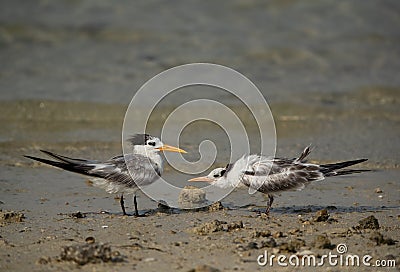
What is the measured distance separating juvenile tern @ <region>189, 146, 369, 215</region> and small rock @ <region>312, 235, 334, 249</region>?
113 centimetres

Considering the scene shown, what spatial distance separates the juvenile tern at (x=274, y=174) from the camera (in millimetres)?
6402

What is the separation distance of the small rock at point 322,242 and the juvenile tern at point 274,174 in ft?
3.72

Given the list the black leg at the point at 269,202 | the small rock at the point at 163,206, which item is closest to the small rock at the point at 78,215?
the small rock at the point at 163,206

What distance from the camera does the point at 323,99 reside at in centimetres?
1165

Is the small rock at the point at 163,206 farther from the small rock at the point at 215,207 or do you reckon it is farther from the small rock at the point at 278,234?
the small rock at the point at 278,234

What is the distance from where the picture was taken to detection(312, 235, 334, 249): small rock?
203 inches

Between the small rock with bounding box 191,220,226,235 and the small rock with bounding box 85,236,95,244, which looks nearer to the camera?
the small rock with bounding box 85,236,95,244

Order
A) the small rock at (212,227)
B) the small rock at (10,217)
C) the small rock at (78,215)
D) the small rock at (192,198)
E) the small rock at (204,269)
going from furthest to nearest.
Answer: the small rock at (192,198)
the small rock at (78,215)
the small rock at (10,217)
the small rock at (212,227)
the small rock at (204,269)

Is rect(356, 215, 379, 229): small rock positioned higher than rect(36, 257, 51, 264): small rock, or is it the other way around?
rect(356, 215, 379, 229): small rock

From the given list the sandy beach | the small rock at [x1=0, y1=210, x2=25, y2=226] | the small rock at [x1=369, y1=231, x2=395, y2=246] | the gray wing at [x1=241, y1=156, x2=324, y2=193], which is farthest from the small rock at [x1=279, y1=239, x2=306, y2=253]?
A: the small rock at [x1=0, y1=210, x2=25, y2=226]

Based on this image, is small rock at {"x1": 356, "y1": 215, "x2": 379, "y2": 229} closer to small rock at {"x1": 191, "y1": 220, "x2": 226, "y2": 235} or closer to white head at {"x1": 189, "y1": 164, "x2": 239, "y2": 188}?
small rock at {"x1": 191, "y1": 220, "x2": 226, "y2": 235}

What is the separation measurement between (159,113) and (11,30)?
5.12m

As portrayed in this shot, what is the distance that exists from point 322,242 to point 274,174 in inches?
53.6

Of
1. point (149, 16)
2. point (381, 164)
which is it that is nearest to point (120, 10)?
point (149, 16)
